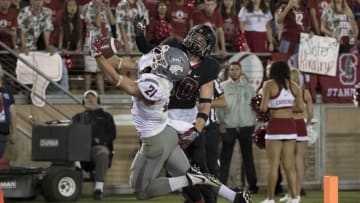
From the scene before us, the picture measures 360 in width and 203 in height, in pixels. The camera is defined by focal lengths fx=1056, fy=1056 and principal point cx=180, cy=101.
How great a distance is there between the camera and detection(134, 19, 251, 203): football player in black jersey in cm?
1042

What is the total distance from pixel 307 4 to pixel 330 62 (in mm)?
1042

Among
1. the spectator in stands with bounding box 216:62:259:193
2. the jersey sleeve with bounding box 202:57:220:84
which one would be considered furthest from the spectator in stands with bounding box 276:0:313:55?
the jersey sleeve with bounding box 202:57:220:84

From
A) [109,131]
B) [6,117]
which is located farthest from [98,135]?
[6,117]

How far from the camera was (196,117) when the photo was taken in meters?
10.6

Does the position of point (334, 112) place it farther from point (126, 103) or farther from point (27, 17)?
point (27, 17)

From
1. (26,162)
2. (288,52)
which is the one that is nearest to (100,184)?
(26,162)

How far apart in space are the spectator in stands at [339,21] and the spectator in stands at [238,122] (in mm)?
2141

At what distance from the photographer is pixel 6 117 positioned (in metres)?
14.6

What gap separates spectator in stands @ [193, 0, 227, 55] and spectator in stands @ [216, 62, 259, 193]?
0.93m

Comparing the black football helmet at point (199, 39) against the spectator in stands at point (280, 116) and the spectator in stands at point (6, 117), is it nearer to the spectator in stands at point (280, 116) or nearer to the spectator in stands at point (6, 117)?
the spectator in stands at point (280, 116)

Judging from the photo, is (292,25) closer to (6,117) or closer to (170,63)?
(6,117)

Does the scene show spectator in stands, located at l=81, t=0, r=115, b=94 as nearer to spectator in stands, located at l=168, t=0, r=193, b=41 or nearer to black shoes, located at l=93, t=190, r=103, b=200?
spectator in stands, located at l=168, t=0, r=193, b=41

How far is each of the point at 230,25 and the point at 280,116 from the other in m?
4.44

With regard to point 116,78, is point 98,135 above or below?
below
